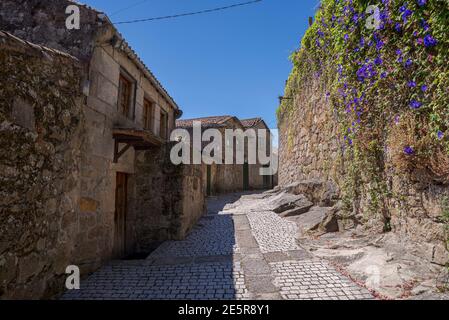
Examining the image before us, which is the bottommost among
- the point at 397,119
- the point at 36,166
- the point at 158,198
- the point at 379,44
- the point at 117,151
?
the point at 158,198

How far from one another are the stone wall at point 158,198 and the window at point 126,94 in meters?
1.00

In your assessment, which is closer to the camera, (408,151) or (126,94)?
(408,151)

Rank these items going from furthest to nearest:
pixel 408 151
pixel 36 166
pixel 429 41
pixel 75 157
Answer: pixel 75 157
pixel 408 151
pixel 429 41
pixel 36 166

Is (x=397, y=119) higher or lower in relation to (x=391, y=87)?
lower

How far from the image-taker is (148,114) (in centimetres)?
726

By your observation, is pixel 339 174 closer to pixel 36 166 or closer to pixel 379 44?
pixel 379 44

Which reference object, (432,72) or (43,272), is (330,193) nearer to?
(432,72)

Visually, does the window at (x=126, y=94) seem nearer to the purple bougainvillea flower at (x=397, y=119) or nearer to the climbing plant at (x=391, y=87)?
the climbing plant at (x=391, y=87)

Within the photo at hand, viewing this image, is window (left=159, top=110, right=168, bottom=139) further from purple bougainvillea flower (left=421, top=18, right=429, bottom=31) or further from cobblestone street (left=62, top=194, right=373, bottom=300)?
purple bougainvillea flower (left=421, top=18, right=429, bottom=31)

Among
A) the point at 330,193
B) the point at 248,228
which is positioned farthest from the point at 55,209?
the point at 330,193

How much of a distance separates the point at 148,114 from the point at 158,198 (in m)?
2.69

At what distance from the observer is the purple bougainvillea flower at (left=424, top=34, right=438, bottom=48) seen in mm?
2971

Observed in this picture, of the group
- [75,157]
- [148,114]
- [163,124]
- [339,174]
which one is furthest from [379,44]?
[163,124]

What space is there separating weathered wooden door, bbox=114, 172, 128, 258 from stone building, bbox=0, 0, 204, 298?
0.02 m
